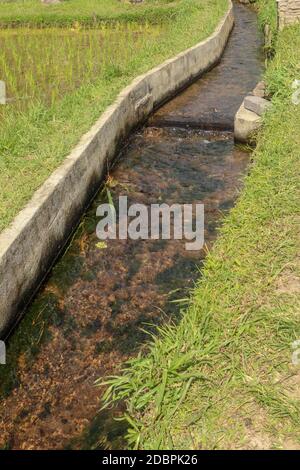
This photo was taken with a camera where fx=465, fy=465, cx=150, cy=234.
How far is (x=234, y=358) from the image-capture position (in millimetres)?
2979

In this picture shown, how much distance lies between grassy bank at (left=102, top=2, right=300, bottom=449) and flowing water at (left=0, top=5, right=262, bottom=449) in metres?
0.25

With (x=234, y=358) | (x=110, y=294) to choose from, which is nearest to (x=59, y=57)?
(x=110, y=294)

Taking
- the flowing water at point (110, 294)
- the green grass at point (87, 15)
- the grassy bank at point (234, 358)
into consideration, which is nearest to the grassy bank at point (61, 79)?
the green grass at point (87, 15)

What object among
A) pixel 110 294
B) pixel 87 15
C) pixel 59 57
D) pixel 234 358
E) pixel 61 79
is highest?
pixel 87 15

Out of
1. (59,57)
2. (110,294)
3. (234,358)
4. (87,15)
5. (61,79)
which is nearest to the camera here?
(234,358)

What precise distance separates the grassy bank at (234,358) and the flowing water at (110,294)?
247 millimetres

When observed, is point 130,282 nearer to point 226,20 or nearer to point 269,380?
point 269,380

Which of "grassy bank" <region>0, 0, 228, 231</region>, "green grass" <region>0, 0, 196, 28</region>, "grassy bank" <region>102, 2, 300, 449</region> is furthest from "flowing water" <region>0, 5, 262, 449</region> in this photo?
"green grass" <region>0, 0, 196, 28</region>

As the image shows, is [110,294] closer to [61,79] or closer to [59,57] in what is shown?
[61,79]

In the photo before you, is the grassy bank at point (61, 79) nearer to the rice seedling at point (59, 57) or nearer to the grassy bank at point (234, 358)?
the rice seedling at point (59, 57)

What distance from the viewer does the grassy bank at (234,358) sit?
2586 millimetres

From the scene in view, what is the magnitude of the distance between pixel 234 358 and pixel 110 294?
5.34ft

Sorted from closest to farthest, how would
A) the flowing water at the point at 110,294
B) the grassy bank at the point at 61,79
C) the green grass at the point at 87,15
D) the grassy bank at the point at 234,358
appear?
the grassy bank at the point at 234,358
the flowing water at the point at 110,294
the grassy bank at the point at 61,79
the green grass at the point at 87,15

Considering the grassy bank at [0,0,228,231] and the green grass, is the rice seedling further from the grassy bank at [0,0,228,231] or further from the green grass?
the green grass
